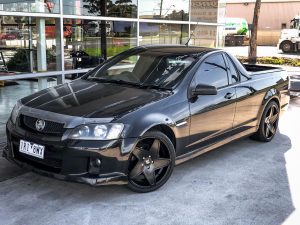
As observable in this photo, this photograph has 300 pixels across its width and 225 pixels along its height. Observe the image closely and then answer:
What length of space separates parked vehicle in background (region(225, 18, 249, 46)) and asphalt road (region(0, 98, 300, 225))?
36.4m

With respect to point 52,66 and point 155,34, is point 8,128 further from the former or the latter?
point 155,34

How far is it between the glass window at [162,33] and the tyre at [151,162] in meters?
5.32

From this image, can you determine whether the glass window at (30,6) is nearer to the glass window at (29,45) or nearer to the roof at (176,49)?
the glass window at (29,45)

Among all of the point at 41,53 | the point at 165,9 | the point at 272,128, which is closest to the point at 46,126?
the point at 41,53

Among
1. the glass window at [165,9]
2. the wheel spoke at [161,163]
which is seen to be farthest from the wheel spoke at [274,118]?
the glass window at [165,9]

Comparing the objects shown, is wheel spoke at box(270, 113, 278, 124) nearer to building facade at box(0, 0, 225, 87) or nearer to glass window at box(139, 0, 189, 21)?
building facade at box(0, 0, 225, 87)

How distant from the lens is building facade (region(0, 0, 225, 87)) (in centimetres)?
655

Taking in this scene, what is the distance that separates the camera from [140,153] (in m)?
4.19

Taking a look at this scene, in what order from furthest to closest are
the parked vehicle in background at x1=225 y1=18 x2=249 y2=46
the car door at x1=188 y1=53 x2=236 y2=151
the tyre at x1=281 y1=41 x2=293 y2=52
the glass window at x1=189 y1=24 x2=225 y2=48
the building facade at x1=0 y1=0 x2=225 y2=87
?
the parked vehicle in background at x1=225 y1=18 x2=249 y2=46
the tyre at x1=281 y1=41 x2=293 y2=52
the glass window at x1=189 y1=24 x2=225 y2=48
the building facade at x1=0 y1=0 x2=225 y2=87
the car door at x1=188 y1=53 x2=236 y2=151

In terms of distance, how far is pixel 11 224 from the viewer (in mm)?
3596

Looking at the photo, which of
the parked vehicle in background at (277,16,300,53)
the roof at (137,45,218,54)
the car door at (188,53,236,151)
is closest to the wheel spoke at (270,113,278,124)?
the car door at (188,53,236,151)

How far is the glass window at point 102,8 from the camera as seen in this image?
7397 mm

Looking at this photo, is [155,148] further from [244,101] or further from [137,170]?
[244,101]

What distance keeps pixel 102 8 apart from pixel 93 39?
64cm
